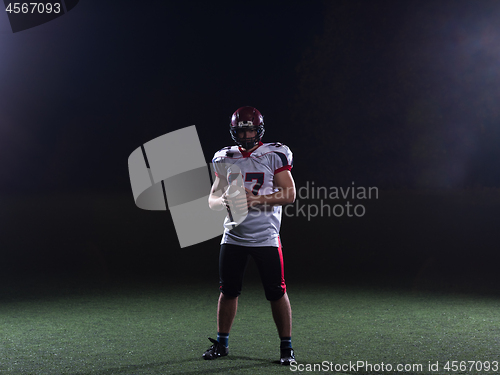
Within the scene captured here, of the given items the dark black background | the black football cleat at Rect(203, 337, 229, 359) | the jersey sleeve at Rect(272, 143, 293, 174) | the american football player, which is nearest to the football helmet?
the american football player

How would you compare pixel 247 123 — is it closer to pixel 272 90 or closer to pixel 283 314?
pixel 283 314

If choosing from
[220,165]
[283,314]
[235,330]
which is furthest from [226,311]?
[220,165]

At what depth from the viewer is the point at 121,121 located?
354 inches

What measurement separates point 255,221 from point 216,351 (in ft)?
2.24

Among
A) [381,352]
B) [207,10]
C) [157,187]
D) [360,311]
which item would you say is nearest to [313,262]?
[360,311]

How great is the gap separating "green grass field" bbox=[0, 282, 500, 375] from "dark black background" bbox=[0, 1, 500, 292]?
16.6 feet

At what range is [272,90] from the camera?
8883 millimetres

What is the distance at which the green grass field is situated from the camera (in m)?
2.27

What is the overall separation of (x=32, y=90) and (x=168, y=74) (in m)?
→ 2.50

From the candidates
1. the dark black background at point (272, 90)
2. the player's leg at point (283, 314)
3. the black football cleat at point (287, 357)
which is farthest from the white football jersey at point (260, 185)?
the dark black background at point (272, 90)

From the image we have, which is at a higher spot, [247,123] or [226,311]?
[247,123]

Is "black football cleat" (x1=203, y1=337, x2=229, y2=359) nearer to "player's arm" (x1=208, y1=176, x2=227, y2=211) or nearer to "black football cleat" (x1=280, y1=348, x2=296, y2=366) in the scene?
"black football cleat" (x1=280, y1=348, x2=296, y2=366)

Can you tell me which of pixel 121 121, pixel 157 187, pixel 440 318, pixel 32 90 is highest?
pixel 32 90

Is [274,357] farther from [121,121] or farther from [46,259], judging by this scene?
[121,121]
